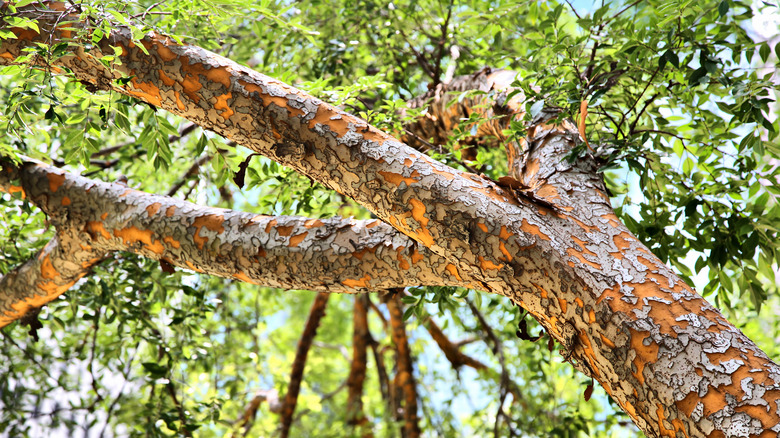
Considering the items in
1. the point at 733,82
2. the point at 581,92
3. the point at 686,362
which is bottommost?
the point at 686,362

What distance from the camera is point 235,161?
1.79 m

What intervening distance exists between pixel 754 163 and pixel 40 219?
2.51 metres

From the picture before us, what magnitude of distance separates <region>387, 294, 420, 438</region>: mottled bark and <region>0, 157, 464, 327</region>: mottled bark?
178 cm

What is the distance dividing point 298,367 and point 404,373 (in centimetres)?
62

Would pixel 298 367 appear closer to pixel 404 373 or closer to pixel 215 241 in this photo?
pixel 404 373

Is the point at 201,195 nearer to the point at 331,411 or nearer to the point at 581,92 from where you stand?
the point at 581,92

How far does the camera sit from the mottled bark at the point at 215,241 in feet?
4.71

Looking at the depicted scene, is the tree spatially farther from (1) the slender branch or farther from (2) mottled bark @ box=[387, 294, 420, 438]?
(1) the slender branch

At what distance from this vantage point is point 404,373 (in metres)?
3.43

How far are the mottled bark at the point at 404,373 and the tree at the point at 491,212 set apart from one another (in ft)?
5.39

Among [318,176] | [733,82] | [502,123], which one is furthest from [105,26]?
[733,82]

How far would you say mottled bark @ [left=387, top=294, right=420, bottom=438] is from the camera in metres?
3.32

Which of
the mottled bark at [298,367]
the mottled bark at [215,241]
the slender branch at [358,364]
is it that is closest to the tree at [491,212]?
the mottled bark at [215,241]

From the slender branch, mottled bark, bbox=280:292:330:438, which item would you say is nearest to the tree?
mottled bark, bbox=280:292:330:438
